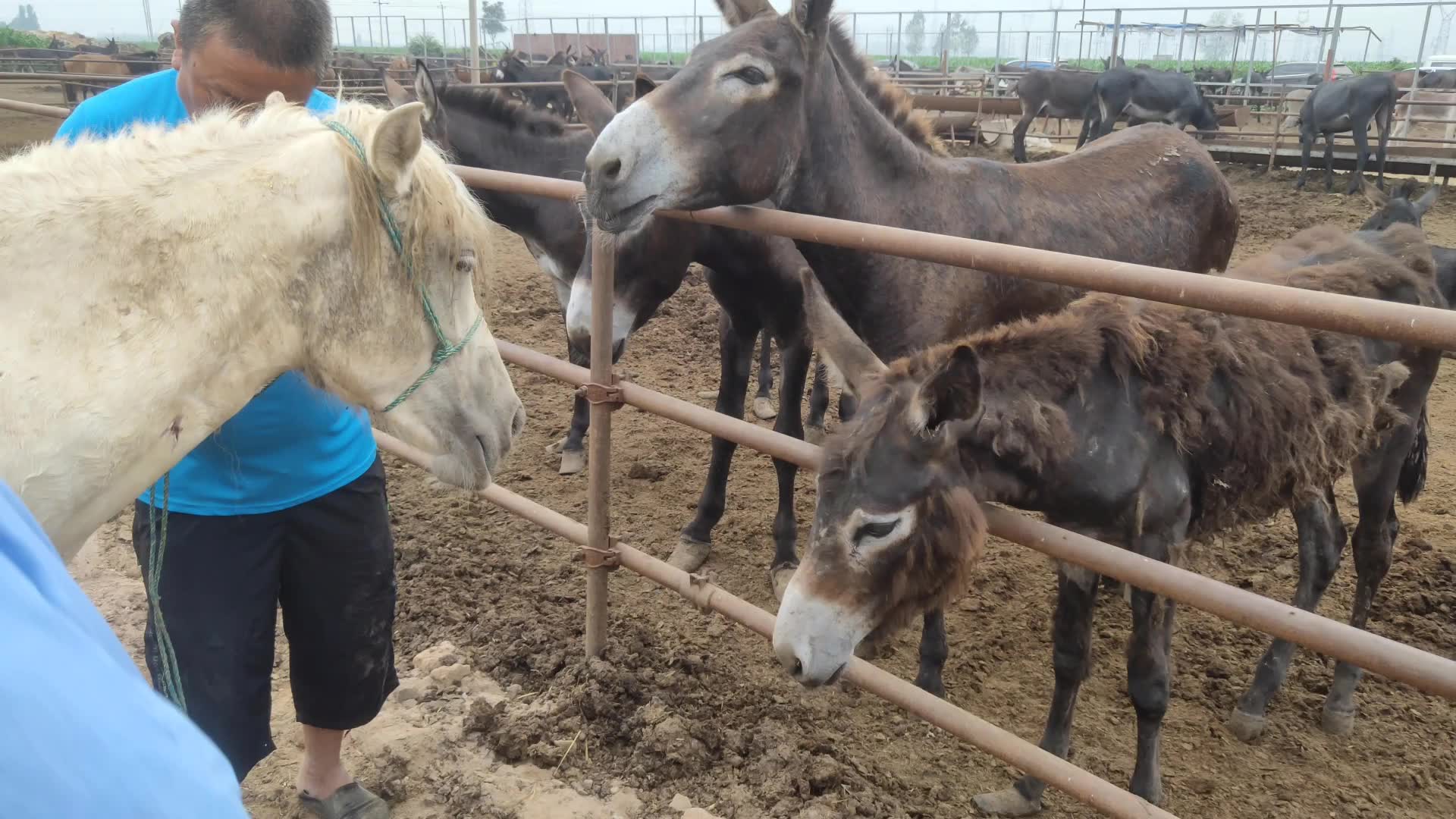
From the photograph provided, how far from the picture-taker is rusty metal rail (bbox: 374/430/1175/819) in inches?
74.3

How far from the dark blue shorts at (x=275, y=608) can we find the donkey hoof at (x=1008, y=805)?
1.70 m

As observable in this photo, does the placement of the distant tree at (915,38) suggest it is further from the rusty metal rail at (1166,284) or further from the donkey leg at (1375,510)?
the rusty metal rail at (1166,284)

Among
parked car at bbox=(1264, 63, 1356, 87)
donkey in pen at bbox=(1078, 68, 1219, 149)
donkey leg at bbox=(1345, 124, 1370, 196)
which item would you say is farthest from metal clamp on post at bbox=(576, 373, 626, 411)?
parked car at bbox=(1264, 63, 1356, 87)

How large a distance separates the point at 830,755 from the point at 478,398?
1.67 metres

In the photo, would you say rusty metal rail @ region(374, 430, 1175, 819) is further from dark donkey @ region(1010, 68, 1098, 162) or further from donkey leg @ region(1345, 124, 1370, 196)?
dark donkey @ region(1010, 68, 1098, 162)

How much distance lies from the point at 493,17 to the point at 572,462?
8031 centimetres

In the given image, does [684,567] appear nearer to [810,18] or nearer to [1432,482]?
[810,18]

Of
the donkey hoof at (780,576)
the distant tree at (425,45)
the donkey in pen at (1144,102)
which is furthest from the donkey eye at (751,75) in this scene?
the distant tree at (425,45)

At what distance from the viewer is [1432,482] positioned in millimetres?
4707

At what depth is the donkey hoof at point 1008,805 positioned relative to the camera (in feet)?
8.63

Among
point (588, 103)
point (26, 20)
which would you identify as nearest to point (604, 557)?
point (588, 103)

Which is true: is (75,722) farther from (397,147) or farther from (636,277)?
(636,277)

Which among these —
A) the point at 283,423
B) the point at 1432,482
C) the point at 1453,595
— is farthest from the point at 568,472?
the point at 1432,482

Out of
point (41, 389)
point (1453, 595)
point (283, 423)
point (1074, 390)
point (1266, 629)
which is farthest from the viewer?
point (1453, 595)
